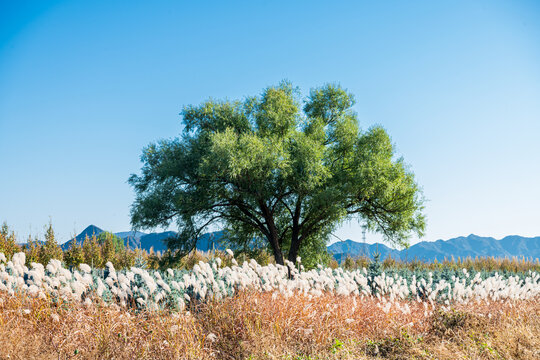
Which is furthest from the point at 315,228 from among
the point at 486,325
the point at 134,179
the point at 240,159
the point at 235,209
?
the point at 486,325

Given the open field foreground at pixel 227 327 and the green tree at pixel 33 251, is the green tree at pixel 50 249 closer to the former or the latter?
the green tree at pixel 33 251

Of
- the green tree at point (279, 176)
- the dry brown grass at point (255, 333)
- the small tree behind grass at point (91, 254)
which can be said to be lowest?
the dry brown grass at point (255, 333)

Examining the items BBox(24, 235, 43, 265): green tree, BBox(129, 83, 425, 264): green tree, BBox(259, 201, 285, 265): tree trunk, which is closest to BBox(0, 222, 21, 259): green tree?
BBox(24, 235, 43, 265): green tree

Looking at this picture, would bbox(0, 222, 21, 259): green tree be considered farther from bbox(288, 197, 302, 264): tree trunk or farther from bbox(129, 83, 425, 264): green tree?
bbox(288, 197, 302, 264): tree trunk

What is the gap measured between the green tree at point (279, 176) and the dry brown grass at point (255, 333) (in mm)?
9075

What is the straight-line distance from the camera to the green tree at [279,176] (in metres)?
15.4

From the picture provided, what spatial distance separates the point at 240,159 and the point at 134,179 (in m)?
7.21

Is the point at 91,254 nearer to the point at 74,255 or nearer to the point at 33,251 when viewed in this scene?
the point at 74,255

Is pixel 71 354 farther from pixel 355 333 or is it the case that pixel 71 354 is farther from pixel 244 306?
pixel 355 333

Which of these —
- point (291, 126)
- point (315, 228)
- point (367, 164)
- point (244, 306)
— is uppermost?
point (291, 126)

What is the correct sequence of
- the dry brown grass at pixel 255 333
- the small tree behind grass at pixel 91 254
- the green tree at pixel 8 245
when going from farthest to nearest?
the small tree behind grass at pixel 91 254, the green tree at pixel 8 245, the dry brown grass at pixel 255 333

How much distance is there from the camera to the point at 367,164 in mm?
15805

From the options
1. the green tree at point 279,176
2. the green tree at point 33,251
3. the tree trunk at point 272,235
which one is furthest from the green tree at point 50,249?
the tree trunk at point 272,235

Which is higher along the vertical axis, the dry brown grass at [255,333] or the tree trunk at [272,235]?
the tree trunk at [272,235]
